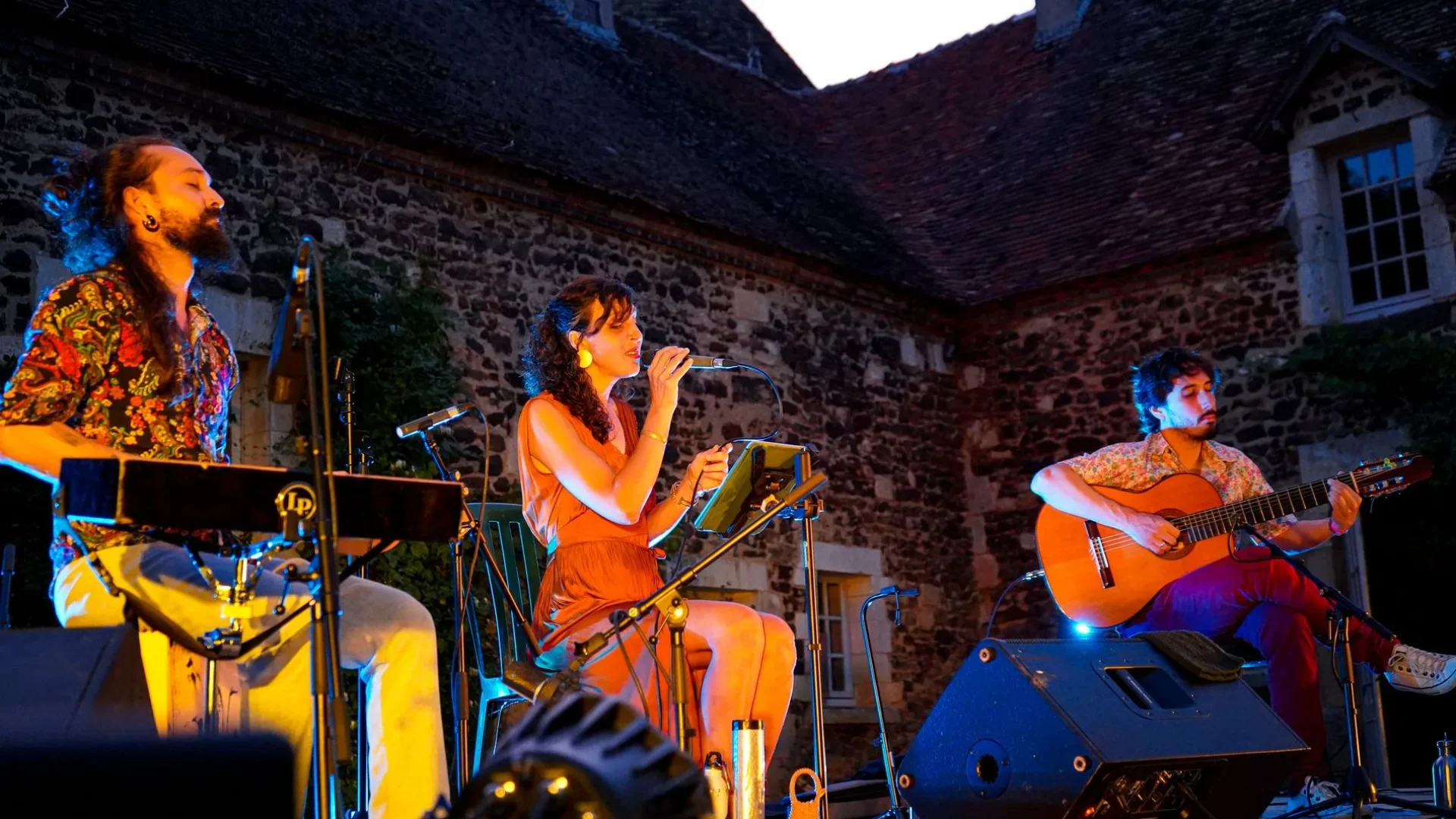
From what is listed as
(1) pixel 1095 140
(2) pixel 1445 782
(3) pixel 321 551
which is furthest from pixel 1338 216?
(3) pixel 321 551

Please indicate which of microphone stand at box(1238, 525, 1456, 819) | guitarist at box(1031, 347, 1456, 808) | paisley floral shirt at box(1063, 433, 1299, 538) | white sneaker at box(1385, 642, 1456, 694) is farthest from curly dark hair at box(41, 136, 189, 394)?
white sneaker at box(1385, 642, 1456, 694)

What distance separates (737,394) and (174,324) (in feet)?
25.4

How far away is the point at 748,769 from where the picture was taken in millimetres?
3750

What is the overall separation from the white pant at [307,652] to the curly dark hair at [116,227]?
0.44m

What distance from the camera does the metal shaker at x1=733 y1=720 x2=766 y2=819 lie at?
12.1ft

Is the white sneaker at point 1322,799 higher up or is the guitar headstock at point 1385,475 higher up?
the guitar headstock at point 1385,475

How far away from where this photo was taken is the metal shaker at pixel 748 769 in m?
3.68

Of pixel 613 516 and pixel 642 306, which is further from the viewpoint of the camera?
pixel 642 306

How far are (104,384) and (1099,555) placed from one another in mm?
4229

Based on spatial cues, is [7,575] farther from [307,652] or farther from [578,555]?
[307,652]

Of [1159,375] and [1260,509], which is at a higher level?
[1159,375]

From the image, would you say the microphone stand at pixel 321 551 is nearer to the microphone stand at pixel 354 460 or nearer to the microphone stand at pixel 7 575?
the microphone stand at pixel 354 460

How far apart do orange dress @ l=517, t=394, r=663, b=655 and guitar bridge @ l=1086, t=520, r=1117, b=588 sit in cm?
257

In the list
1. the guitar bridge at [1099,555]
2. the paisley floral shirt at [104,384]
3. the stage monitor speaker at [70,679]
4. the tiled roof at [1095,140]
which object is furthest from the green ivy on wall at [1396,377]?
the stage monitor speaker at [70,679]
